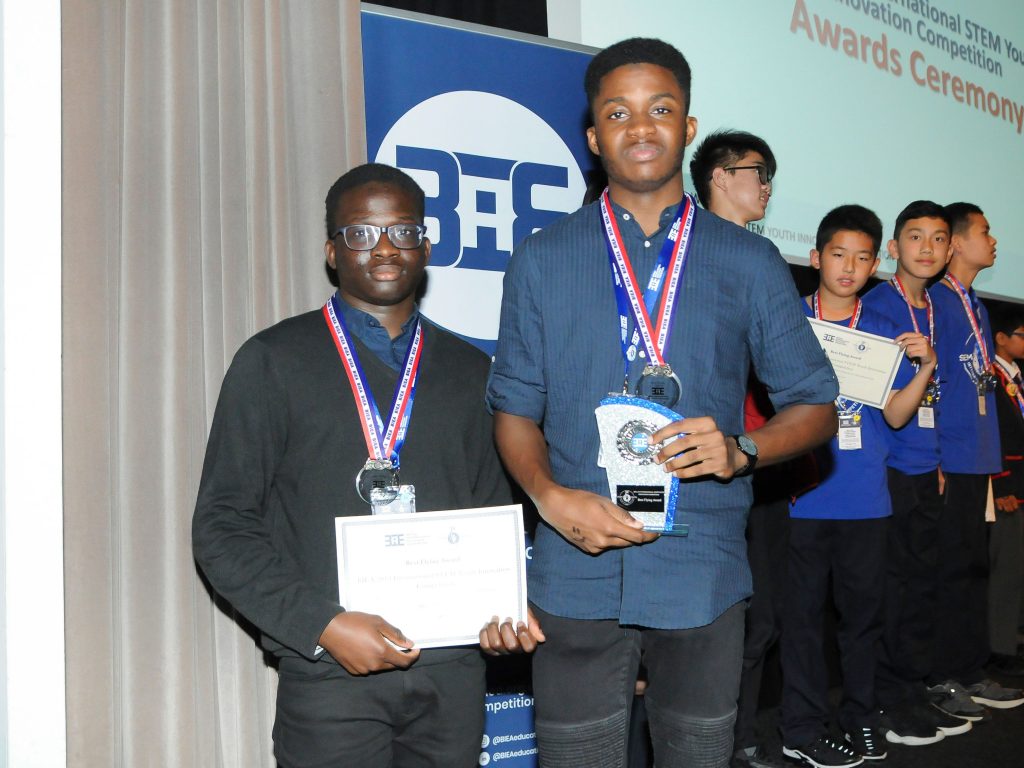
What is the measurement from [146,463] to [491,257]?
1351 mm

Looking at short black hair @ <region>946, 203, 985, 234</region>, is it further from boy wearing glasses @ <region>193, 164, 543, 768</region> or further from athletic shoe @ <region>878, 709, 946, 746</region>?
boy wearing glasses @ <region>193, 164, 543, 768</region>

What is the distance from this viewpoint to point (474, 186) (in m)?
3.34

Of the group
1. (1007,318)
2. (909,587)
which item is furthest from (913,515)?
(1007,318)

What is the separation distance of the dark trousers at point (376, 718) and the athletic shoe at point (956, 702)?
3093 millimetres

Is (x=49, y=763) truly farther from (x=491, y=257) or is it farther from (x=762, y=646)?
(x=762, y=646)

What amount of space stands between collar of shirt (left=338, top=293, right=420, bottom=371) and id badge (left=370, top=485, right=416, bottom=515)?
0.29 metres

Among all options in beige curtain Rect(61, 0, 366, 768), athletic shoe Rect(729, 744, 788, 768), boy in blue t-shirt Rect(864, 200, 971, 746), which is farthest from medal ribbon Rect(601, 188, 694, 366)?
boy in blue t-shirt Rect(864, 200, 971, 746)

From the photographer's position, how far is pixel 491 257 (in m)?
3.37

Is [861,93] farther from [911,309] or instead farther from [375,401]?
[375,401]

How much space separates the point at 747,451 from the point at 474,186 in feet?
6.09

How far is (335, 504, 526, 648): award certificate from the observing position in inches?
75.5

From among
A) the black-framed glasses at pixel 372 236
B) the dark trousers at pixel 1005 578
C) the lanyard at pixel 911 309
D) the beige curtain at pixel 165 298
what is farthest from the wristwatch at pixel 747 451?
the dark trousers at pixel 1005 578

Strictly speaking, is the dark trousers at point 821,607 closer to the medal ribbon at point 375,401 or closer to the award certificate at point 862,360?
the award certificate at point 862,360

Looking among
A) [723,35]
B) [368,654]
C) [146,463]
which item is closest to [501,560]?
[368,654]
